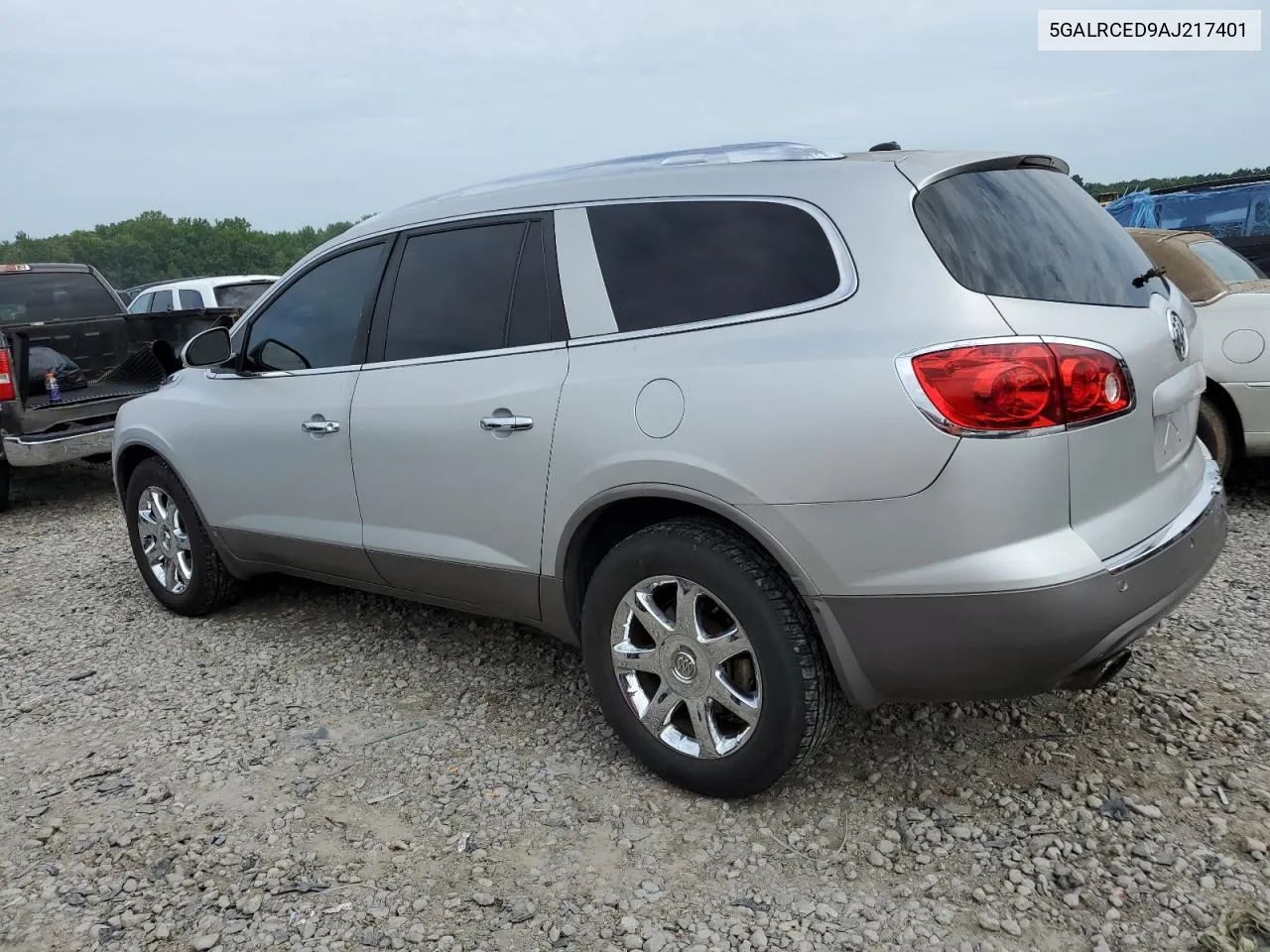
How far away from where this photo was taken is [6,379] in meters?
6.77

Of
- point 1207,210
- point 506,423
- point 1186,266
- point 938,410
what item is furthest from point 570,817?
point 1207,210

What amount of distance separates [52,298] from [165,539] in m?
4.98

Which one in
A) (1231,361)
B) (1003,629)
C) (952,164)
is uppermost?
(952,164)

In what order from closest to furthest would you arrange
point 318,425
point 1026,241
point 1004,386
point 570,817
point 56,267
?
point 1004,386, point 1026,241, point 570,817, point 318,425, point 56,267

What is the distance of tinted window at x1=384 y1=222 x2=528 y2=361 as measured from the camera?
10.6ft

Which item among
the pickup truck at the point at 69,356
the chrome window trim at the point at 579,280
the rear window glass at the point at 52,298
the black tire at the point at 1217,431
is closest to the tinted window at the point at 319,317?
the chrome window trim at the point at 579,280

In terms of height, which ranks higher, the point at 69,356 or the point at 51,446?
the point at 69,356

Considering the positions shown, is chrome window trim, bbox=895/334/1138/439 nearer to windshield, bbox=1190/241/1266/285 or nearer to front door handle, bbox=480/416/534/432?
front door handle, bbox=480/416/534/432

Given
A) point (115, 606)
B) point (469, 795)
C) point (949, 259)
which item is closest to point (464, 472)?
point (469, 795)

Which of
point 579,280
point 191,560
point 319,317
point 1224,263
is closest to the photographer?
point 579,280

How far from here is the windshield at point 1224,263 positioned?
5520mm

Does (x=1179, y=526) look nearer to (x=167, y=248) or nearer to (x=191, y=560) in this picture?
(x=191, y=560)

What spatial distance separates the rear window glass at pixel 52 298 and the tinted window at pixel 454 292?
6077mm

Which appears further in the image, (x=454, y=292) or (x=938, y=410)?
(x=454, y=292)
